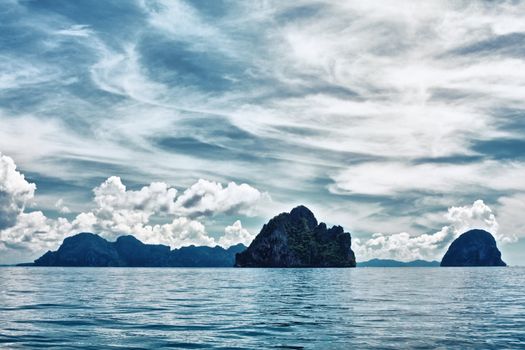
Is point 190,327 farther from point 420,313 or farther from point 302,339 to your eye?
point 420,313

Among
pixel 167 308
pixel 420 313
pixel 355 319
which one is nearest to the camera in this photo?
pixel 355 319

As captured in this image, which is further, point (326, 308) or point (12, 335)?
point (326, 308)

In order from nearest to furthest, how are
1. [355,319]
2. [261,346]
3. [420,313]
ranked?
[261,346] < [355,319] < [420,313]

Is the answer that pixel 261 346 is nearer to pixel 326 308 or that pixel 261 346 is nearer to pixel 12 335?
pixel 12 335

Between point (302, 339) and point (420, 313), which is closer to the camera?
point (302, 339)

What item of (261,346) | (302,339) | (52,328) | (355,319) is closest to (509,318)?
(355,319)

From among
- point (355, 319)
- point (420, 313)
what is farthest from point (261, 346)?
point (420, 313)

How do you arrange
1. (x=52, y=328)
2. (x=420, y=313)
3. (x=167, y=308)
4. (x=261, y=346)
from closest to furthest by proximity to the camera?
(x=261, y=346) < (x=52, y=328) < (x=420, y=313) < (x=167, y=308)

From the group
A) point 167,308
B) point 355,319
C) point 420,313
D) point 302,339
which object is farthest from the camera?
point 167,308

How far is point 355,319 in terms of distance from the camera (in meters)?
39.1

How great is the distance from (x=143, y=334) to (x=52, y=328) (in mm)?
7461

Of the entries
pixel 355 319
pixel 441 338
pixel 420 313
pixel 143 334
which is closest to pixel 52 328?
pixel 143 334

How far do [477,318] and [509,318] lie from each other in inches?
113

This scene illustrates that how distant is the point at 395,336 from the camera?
98.6 feet
